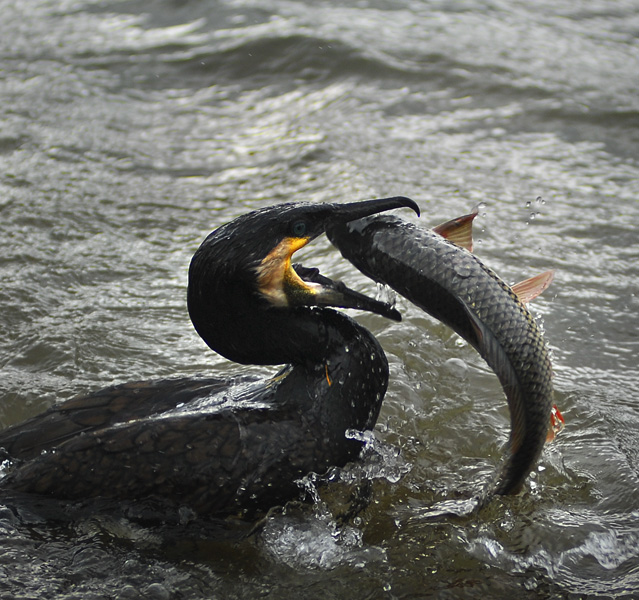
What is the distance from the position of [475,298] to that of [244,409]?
1060 mm

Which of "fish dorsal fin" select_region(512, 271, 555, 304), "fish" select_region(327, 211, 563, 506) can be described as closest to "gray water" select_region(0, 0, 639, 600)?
"fish" select_region(327, 211, 563, 506)

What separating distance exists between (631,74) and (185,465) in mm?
5819

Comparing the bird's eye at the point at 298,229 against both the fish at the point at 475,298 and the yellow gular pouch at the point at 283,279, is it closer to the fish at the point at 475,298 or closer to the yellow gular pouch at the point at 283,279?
the yellow gular pouch at the point at 283,279

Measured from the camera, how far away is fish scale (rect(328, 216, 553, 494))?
2924mm

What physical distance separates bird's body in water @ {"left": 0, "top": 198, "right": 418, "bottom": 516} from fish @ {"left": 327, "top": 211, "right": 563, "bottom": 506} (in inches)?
6.0

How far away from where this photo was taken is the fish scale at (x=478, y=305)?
2924 mm

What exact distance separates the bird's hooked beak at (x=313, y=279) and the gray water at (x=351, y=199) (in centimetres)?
71

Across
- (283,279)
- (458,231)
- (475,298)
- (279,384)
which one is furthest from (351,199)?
(475,298)

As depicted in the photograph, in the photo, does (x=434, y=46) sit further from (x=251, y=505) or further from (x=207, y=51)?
(x=251, y=505)

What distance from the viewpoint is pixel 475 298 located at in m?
2.93

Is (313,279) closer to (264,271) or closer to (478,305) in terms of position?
(264,271)

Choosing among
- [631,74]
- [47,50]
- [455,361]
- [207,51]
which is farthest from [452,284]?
[47,50]

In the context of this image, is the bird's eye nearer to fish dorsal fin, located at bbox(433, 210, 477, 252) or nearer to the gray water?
fish dorsal fin, located at bbox(433, 210, 477, 252)

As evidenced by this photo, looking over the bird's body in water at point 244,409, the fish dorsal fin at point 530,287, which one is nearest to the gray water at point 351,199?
the bird's body in water at point 244,409
